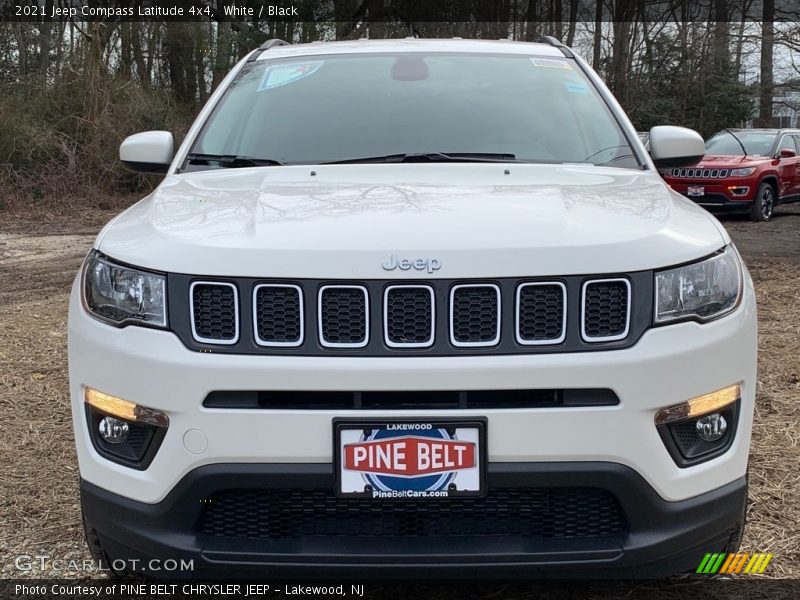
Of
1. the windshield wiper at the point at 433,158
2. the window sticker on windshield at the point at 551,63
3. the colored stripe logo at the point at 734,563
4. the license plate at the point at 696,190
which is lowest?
the license plate at the point at 696,190

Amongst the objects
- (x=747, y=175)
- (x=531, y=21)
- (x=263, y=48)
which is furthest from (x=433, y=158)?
(x=531, y=21)

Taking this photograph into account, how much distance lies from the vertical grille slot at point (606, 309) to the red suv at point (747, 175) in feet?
37.9

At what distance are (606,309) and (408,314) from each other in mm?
472

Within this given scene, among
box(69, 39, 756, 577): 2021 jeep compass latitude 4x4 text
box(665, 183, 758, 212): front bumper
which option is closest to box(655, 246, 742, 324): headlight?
box(69, 39, 756, 577): 2021 jeep compass latitude 4x4 text

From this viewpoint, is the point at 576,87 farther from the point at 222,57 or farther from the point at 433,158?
the point at 222,57

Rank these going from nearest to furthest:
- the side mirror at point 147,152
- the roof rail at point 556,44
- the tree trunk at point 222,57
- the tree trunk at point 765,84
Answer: the side mirror at point 147,152 → the roof rail at point 556,44 → the tree trunk at point 222,57 → the tree trunk at point 765,84

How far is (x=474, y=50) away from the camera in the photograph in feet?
12.7

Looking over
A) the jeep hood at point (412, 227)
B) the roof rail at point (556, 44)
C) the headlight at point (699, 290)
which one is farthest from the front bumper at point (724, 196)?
the headlight at point (699, 290)

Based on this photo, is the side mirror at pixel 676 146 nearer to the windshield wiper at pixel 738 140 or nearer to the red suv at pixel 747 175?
the red suv at pixel 747 175

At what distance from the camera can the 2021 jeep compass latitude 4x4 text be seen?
205 cm

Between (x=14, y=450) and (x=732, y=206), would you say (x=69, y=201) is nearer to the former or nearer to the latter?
(x=732, y=206)

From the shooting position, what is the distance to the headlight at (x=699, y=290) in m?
2.15

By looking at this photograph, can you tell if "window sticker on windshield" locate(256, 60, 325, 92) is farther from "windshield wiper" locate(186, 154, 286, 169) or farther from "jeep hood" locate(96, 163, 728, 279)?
"jeep hood" locate(96, 163, 728, 279)

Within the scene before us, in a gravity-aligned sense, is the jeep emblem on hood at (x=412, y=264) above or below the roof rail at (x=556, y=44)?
below
